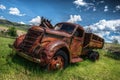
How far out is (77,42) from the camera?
10.2 m

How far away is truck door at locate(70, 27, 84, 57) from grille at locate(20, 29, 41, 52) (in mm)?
2161

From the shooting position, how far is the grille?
26.7 ft

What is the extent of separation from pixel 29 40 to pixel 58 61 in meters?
1.49

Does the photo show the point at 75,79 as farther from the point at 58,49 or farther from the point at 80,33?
the point at 80,33

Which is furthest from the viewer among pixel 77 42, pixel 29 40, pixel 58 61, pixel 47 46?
pixel 77 42

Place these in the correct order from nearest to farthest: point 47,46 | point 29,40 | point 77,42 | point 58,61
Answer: point 47,46
point 58,61
point 29,40
point 77,42

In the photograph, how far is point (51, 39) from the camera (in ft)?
27.5

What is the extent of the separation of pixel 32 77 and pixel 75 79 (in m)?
1.87

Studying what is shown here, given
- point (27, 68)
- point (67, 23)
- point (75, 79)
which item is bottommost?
point (75, 79)

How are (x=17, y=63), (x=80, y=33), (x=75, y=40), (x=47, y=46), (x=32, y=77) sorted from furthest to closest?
1. (x=80, y=33)
2. (x=75, y=40)
3. (x=17, y=63)
4. (x=47, y=46)
5. (x=32, y=77)

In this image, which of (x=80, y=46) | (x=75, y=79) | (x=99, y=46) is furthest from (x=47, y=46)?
(x=99, y=46)

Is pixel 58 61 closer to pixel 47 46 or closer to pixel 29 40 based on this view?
pixel 47 46

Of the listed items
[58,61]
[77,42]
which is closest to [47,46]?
[58,61]

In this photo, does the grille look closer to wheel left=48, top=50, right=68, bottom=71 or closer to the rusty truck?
the rusty truck
